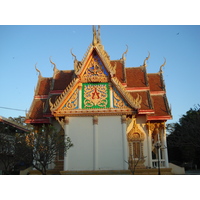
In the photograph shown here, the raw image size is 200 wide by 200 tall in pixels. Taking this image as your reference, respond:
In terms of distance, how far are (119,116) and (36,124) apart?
210 inches

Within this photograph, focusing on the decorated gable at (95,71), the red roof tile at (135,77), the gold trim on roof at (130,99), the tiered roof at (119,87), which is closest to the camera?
the gold trim on roof at (130,99)

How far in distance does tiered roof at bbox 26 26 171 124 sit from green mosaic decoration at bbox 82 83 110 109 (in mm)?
625

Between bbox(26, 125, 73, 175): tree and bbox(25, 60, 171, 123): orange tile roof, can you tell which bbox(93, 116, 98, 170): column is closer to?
bbox(26, 125, 73, 175): tree

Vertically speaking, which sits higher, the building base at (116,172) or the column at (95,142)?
the column at (95,142)

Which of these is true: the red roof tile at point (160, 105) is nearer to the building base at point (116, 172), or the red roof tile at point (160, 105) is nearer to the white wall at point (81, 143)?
the building base at point (116, 172)

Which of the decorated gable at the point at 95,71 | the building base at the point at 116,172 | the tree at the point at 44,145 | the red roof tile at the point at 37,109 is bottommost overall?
the building base at the point at 116,172

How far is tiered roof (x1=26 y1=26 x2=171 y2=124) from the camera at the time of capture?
1418 cm

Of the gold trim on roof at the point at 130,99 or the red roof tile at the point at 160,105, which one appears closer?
the gold trim on roof at the point at 130,99

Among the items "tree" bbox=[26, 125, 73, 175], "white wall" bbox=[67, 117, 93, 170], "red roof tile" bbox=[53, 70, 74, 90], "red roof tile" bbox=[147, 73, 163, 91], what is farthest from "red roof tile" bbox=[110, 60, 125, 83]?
"tree" bbox=[26, 125, 73, 175]

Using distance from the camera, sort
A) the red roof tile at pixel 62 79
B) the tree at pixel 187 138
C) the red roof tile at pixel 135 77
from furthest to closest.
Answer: the red roof tile at pixel 62 79, the red roof tile at pixel 135 77, the tree at pixel 187 138

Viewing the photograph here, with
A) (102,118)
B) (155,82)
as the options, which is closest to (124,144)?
(102,118)

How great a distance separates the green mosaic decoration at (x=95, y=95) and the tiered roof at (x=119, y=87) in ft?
2.05

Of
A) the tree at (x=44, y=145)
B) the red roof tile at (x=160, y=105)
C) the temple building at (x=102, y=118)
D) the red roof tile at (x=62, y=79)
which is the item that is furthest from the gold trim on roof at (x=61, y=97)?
the red roof tile at (x=160, y=105)

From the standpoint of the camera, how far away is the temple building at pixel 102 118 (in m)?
13.2
